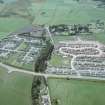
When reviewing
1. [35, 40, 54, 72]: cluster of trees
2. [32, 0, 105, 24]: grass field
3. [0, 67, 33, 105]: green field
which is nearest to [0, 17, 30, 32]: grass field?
[32, 0, 105, 24]: grass field

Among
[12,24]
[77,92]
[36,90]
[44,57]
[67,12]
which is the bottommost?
[67,12]

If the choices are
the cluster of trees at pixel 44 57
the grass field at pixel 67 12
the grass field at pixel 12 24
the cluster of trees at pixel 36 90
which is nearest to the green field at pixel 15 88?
the cluster of trees at pixel 36 90

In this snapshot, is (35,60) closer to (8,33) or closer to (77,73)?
(77,73)

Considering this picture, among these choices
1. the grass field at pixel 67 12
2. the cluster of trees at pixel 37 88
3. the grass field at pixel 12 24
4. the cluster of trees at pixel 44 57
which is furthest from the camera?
the grass field at pixel 67 12

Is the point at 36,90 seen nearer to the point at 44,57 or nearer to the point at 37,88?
the point at 37,88

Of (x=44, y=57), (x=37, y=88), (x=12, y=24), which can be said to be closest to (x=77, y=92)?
(x=37, y=88)

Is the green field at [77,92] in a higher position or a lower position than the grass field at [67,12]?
higher

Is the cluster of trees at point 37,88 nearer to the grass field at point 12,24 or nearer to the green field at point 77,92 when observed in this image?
the green field at point 77,92
